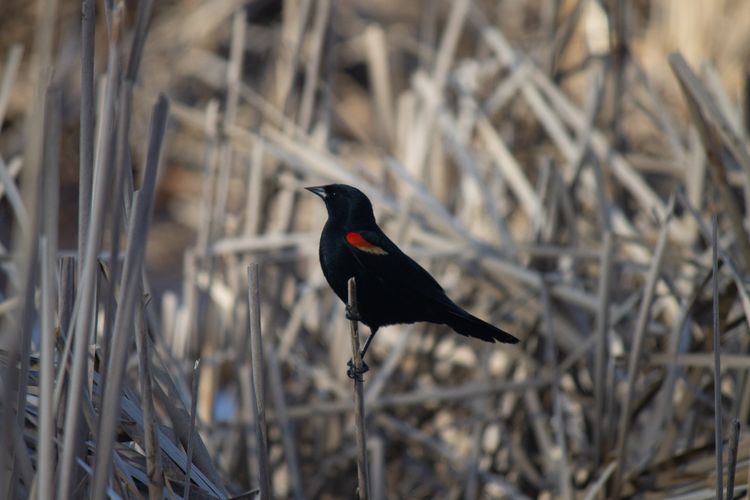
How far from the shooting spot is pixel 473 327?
1832 millimetres

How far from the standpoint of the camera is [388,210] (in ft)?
10.3

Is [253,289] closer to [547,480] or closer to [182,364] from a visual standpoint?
[182,364]

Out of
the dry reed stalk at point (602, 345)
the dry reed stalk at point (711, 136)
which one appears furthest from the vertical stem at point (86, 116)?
the dry reed stalk at point (711, 136)

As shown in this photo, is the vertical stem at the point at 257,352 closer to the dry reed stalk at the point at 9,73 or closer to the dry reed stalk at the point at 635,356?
the dry reed stalk at the point at 635,356

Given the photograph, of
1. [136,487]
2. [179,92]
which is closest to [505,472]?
[136,487]

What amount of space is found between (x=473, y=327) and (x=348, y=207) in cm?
46

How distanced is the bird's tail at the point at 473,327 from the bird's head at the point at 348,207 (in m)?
0.34

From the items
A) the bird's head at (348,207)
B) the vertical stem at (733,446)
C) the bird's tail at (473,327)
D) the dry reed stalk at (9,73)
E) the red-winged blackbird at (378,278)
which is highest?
the dry reed stalk at (9,73)

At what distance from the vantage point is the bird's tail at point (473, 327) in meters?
1.74

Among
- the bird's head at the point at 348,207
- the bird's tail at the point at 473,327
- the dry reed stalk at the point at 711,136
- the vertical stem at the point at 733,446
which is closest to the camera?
the vertical stem at the point at 733,446

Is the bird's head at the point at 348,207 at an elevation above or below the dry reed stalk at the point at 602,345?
above

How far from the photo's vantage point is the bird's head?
6.77ft

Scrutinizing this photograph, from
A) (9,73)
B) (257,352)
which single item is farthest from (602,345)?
(9,73)

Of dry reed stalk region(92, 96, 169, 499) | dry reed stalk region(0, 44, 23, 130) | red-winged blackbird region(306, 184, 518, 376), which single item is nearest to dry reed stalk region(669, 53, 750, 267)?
red-winged blackbird region(306, 184, 518, 376)
